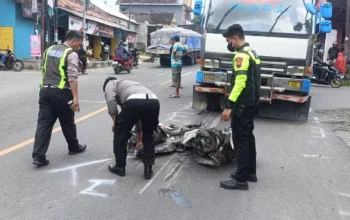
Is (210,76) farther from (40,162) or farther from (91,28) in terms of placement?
(91,28)

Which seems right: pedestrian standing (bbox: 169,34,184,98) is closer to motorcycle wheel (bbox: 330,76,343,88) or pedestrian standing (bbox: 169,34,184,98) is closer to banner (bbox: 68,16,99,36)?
motorcycle wheel (bbox: 330,76,343,88)

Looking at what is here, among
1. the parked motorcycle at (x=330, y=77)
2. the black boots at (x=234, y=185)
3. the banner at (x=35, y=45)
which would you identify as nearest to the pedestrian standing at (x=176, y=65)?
the black boots at (x=234, y=185)

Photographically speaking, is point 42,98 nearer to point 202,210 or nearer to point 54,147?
point 54,147

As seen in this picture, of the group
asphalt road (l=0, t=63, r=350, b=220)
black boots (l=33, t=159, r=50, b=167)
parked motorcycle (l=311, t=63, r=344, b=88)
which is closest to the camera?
asphalt road (l=0, t=63, r=350, b=220)

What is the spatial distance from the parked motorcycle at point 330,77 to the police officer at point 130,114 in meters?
13.3

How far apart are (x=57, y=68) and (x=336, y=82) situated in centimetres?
1403

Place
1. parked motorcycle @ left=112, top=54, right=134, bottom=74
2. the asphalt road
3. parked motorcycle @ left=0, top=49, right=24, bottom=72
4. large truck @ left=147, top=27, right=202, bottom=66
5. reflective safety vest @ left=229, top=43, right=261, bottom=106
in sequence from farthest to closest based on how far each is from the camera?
large truck @ left=147, top=27, right=202, bottom=66 < parked motorcycle @ left=112, top=54, right=134, bottom=74 < parked motorcycle @ left=0, top=49, right=24, bottom=72 < reflective safety vest @ left=229, top=43, right=261, bottom=106 < the asphalt road

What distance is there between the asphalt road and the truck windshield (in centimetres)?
242

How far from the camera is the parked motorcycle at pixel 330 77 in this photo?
16.2m

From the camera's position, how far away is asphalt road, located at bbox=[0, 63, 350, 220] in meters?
3.77

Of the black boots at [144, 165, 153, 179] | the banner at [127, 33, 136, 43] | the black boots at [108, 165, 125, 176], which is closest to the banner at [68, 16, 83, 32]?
the banner at [127, 33, 136, 43]

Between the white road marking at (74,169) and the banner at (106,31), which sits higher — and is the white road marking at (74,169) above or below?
below

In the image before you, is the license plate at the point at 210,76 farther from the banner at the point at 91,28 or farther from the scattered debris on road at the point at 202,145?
the banner at the point at 91,28

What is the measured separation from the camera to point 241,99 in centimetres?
440
